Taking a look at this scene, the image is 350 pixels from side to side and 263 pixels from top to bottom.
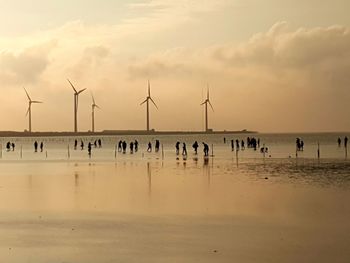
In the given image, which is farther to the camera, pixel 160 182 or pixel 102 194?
pixel 160 182

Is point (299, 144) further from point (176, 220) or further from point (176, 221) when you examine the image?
point (176, 221)

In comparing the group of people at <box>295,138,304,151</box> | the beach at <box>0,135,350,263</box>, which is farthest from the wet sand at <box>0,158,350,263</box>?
the group of people at <box>295,138,304,151</box>

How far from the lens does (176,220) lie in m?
21.3

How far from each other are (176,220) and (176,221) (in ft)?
0.82

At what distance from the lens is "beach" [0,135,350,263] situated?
15758mm

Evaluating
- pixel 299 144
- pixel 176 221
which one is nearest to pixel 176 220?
pixel 176 221

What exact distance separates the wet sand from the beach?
28 mm

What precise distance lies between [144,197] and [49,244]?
1207 cm

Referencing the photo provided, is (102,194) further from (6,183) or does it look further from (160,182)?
(6,183)

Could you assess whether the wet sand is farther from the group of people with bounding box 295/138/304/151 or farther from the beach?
the group of people with bounding box 295/138/304/151

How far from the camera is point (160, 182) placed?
120ft

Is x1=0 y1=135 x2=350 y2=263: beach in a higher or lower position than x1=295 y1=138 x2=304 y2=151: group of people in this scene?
lower

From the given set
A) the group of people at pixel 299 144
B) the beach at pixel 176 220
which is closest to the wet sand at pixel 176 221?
the beach at pixel 176 220

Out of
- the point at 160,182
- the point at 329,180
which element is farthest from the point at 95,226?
the point at 329,180
